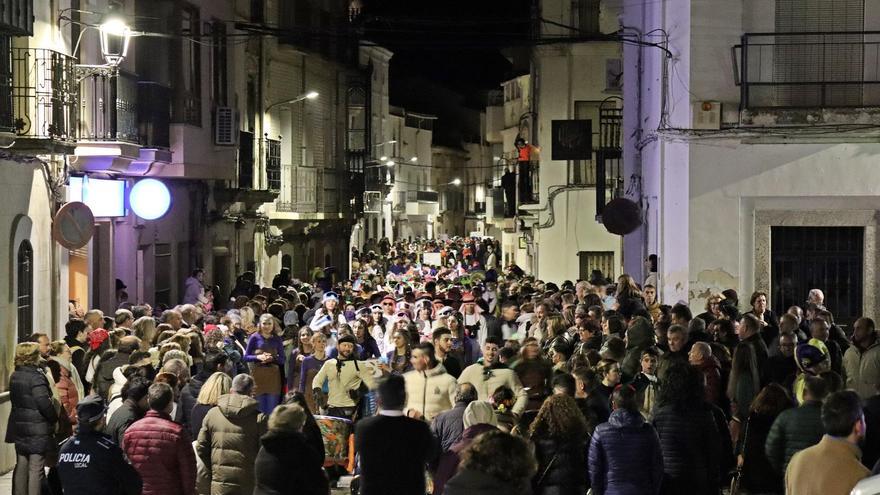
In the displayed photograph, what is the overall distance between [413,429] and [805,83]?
41.7 feet

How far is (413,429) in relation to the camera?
968 cm

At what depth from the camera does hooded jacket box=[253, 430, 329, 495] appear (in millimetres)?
9234

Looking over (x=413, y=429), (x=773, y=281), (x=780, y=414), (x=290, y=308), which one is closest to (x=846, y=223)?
(x=773, y=281)

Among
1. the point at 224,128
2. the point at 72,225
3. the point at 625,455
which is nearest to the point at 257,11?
the point at 224,128

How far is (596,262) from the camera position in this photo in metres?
40.2

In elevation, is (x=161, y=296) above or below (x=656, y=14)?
below

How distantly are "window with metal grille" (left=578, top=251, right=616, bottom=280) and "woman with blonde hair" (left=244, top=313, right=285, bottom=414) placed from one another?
77.1 feet

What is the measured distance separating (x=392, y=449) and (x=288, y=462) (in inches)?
28.0

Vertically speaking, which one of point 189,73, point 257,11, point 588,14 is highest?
point 588,14

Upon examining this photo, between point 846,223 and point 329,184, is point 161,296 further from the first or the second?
point 329,184

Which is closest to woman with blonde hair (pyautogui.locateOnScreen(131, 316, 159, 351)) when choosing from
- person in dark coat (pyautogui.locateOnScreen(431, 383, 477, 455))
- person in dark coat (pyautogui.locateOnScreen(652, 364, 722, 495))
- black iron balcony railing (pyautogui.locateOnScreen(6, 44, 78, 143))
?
black iron balcony railing (pyautogui.locateOnScreen(6, 44, 78, 143))

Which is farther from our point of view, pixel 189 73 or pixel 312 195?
pixel 312 195

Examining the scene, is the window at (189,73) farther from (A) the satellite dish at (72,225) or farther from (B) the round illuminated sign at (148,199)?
(A) the satellite dish at (72,225)

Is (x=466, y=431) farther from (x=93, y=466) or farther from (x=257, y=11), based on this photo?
(x=257, y=11)
